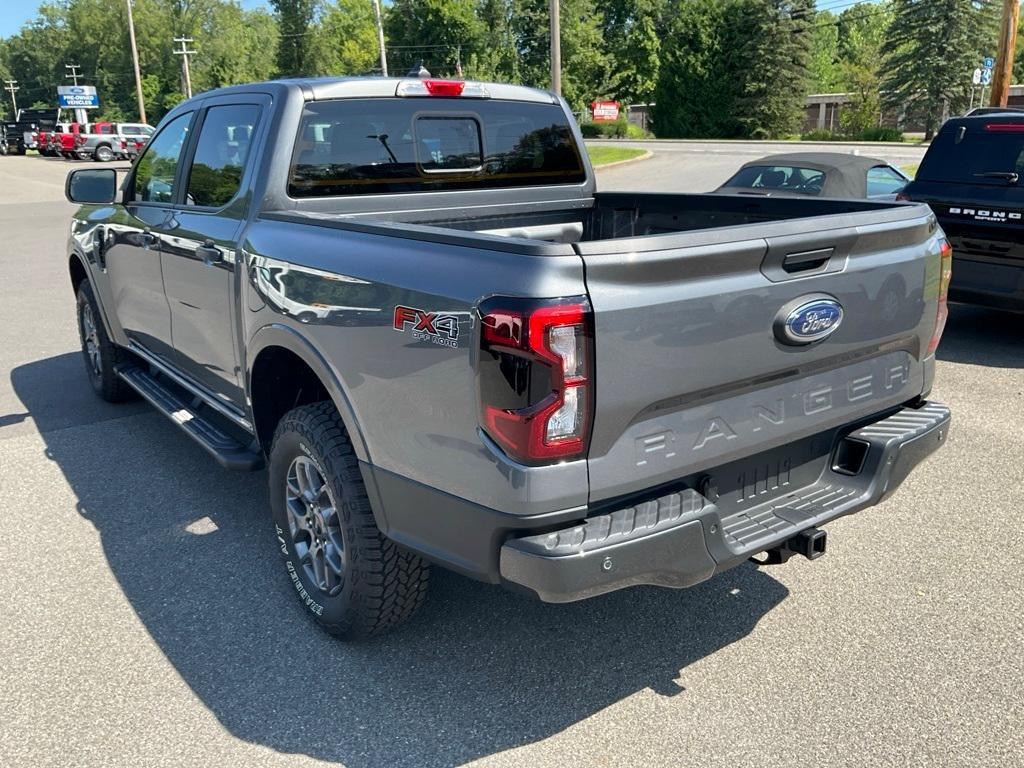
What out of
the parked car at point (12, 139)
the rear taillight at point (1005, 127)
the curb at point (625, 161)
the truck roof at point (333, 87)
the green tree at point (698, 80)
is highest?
the green tree at point (698, 80)

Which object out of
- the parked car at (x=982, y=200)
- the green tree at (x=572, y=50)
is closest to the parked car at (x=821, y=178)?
the parked car at (x=982, y=200)

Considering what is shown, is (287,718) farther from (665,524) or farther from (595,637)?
(665,524)

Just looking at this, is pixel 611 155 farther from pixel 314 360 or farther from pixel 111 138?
pixel 314 360

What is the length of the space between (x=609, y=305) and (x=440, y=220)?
199cm

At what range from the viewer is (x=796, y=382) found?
2859 millimetres

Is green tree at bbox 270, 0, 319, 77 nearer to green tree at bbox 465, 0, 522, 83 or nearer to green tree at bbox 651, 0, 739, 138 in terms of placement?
green tree at bbox 465, 0, 522, 83

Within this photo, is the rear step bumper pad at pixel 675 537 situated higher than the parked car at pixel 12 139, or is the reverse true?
the parked car at pixel 12 139

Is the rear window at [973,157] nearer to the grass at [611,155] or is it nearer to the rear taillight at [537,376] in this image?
the rear taillight at [537,376]

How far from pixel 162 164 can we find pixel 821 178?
7.56 m

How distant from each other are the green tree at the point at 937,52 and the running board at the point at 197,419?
5519cm

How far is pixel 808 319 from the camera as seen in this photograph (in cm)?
275

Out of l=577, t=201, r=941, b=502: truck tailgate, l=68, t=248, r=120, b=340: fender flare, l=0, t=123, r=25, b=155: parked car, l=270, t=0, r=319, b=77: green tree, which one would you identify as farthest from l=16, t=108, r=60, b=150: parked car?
l=577, t=201, r=941, b=502: truck tailgate

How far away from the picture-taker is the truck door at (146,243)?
4586mm

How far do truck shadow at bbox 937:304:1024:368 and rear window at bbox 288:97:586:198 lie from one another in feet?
13.6
